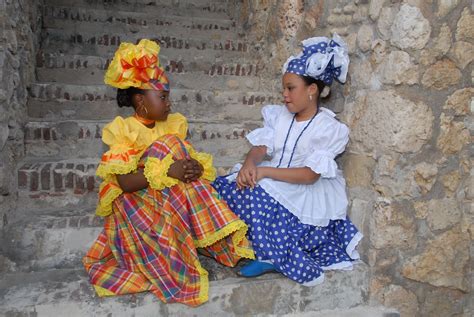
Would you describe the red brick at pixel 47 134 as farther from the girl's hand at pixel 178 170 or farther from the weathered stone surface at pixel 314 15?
the weathered stone surface at pixel 314 15

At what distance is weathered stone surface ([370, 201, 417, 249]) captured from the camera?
2123mm

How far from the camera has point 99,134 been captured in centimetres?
275

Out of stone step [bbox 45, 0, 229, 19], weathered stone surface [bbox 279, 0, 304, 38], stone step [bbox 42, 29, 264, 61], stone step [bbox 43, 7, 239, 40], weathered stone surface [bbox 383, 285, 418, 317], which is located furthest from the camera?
stone step [bbox 45, 0, 229, 19]

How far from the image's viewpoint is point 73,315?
178 cm

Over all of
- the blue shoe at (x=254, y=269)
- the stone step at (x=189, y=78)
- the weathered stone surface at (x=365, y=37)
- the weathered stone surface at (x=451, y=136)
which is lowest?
the blue shoe at (x=254, y=269)

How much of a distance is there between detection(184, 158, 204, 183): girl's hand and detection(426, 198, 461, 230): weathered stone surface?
117 cm

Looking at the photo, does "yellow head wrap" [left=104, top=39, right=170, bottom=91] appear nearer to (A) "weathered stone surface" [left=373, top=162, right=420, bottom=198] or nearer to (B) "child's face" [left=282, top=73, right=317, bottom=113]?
(B) "child's face" [left=282, top=73, right=317, bottom=113]

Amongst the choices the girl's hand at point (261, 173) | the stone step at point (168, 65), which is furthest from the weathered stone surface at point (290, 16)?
the girl's hand at point (261, 173)

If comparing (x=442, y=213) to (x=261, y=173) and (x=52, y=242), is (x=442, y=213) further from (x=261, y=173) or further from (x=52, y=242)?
(x=52, y=242)

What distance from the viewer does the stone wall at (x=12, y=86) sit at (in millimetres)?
2154

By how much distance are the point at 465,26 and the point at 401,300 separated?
1.39m

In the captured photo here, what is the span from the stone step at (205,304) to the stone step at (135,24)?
7.76ft

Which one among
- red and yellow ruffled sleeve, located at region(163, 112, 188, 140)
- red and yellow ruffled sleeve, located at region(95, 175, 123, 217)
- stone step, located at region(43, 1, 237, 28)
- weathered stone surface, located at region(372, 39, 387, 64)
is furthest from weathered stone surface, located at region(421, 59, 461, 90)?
stone step, located at region(43, 1, 237, 28)

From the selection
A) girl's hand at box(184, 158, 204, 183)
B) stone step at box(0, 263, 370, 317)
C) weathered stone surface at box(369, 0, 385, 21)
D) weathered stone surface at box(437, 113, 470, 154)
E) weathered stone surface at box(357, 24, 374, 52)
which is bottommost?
stone step at box(0, 263, 370, 317)
